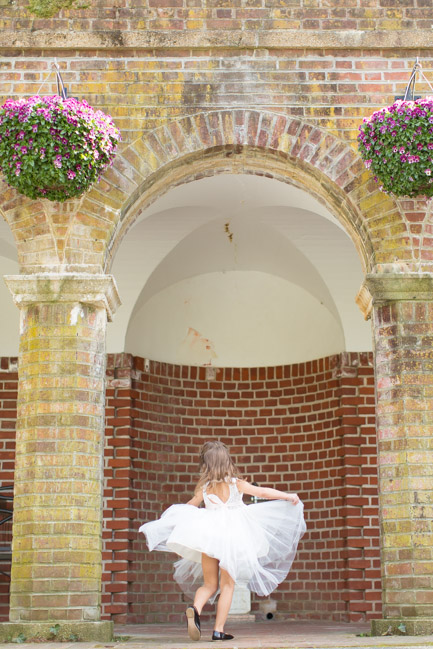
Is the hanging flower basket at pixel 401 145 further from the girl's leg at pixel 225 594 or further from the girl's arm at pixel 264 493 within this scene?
the girl's leg at pixel 225 594

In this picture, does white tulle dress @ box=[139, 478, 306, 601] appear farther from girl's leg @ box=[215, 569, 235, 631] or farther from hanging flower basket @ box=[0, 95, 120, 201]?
hanging flower basket @ box=[0, 95, 120, 201]

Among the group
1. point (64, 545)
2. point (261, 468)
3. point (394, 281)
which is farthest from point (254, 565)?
point (261, 468)

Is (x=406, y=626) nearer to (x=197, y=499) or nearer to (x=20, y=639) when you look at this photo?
(x=197, y=499)

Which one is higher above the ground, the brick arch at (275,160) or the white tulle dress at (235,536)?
the brick arch at (275,160)

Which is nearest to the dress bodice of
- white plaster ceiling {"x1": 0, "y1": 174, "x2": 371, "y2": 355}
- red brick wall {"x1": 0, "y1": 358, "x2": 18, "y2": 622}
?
white plaster ceiling {"x1": 0, "y1": 174, "x2": 371, "y2": 355}

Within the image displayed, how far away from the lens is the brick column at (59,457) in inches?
239

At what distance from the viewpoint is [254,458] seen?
10008 millimetres

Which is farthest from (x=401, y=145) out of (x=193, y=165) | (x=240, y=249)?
(x=240, y=249)

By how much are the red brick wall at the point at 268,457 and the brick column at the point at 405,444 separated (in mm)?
2843

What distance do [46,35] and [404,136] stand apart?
9.07ft

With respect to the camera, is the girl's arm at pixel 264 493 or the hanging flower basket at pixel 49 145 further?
the hanging flower basket at pixel 49 145

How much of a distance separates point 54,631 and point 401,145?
3823mm

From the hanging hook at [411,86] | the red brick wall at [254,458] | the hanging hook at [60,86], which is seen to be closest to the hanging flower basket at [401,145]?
the hanging hook at [411,86]

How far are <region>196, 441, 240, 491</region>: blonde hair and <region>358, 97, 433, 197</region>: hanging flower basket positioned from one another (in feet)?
6.98
